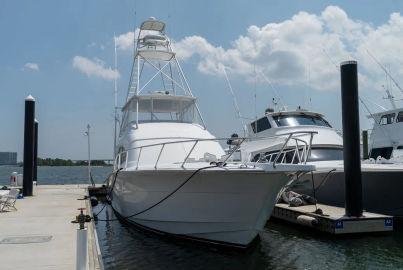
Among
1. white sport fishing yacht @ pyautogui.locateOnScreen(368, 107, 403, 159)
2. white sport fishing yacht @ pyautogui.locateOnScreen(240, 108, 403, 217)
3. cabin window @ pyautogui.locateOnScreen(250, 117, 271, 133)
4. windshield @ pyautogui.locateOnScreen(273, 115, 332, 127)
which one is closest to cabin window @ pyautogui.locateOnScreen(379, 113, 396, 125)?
white sport fishing yacht @ pyautogui.locateOnScreen(368, 107, 403, 159)

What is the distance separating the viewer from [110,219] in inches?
652

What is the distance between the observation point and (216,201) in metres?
10.3

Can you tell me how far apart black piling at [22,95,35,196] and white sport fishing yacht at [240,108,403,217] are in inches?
350

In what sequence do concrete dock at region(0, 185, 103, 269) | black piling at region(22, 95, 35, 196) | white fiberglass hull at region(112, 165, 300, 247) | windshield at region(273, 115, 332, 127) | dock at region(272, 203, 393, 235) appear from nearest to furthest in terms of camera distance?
concrete dock at region(0, 185, 103, 269)
white fiberglass hull at region(112, 165, 300, 247)
dock at region(272, 203, 393, 235)
black piling at region(22, 95, 35, 196)
windshield at region(273, 115, 332, 127)

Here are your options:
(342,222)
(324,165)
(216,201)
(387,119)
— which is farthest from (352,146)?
(387,119)

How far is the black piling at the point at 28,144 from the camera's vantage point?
18.8 metres

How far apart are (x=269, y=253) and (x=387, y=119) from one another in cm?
1151

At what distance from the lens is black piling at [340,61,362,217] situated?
12.6 m

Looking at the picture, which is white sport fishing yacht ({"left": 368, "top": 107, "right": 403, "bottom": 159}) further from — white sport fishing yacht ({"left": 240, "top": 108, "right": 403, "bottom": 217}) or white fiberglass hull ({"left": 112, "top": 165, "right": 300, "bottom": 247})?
white fiberglass hull ({"left": 112, "top": 165, "right": 300, "bottom": 247})

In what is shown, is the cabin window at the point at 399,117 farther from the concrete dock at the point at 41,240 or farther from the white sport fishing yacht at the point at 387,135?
the concrete dock at the point at 41,240

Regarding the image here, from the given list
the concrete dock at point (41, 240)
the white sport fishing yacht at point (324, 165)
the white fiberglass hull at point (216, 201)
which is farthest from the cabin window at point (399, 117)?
the concrete dock at point (41, 240)

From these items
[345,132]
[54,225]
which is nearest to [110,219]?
[54,225]

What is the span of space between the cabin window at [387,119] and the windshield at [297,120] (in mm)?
2499

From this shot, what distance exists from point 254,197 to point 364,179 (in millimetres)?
6024
